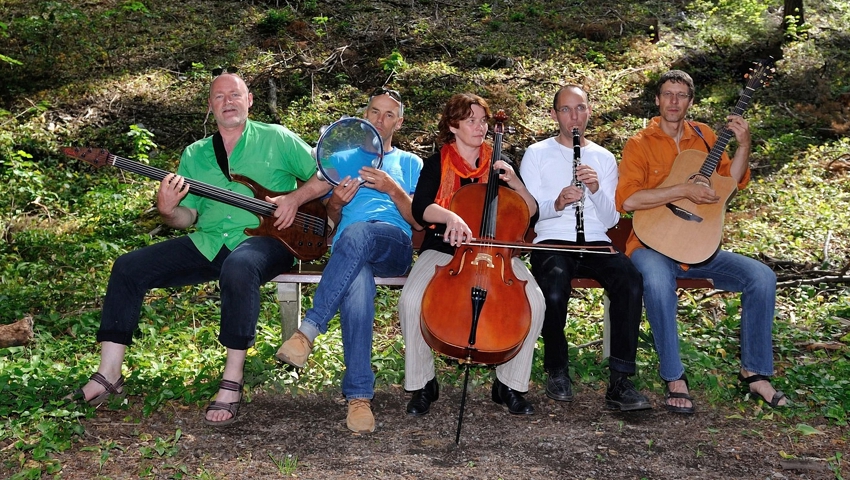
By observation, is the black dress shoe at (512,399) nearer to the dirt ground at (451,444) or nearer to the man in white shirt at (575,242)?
the dirt ground at (451,444)

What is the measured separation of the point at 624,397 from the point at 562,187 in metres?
1.18

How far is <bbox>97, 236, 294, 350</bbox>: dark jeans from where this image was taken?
149 inches

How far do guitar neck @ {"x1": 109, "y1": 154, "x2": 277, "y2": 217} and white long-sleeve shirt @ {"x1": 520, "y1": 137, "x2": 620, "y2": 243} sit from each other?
1.43 metres

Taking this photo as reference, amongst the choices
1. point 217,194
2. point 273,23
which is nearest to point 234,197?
point 217,194

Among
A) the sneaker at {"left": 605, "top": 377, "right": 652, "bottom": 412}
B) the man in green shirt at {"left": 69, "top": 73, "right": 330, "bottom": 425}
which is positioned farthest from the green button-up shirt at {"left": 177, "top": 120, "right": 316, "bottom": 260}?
the sneaker at {"left": 605, "top": 377, "right": 652, "bottom": 412}

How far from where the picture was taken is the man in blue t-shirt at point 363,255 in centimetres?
375

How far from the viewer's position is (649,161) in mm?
4293

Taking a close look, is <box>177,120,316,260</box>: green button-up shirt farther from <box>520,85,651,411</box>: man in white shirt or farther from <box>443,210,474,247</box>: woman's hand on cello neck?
<box>520,85,651,411</box>: man in white shirt

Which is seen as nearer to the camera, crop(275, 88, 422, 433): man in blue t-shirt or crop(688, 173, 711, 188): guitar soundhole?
crop(275, 88, 422, 433): man in blue t-shirt

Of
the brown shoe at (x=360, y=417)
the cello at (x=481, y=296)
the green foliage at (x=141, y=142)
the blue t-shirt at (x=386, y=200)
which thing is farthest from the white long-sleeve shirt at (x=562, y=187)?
the green foliage at (x=141, y=142)

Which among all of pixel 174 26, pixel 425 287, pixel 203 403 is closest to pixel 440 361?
pixel 425 287

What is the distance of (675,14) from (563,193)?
867 centimetres

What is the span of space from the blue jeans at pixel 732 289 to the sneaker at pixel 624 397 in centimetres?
20

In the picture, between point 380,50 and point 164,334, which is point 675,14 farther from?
point 164,334
